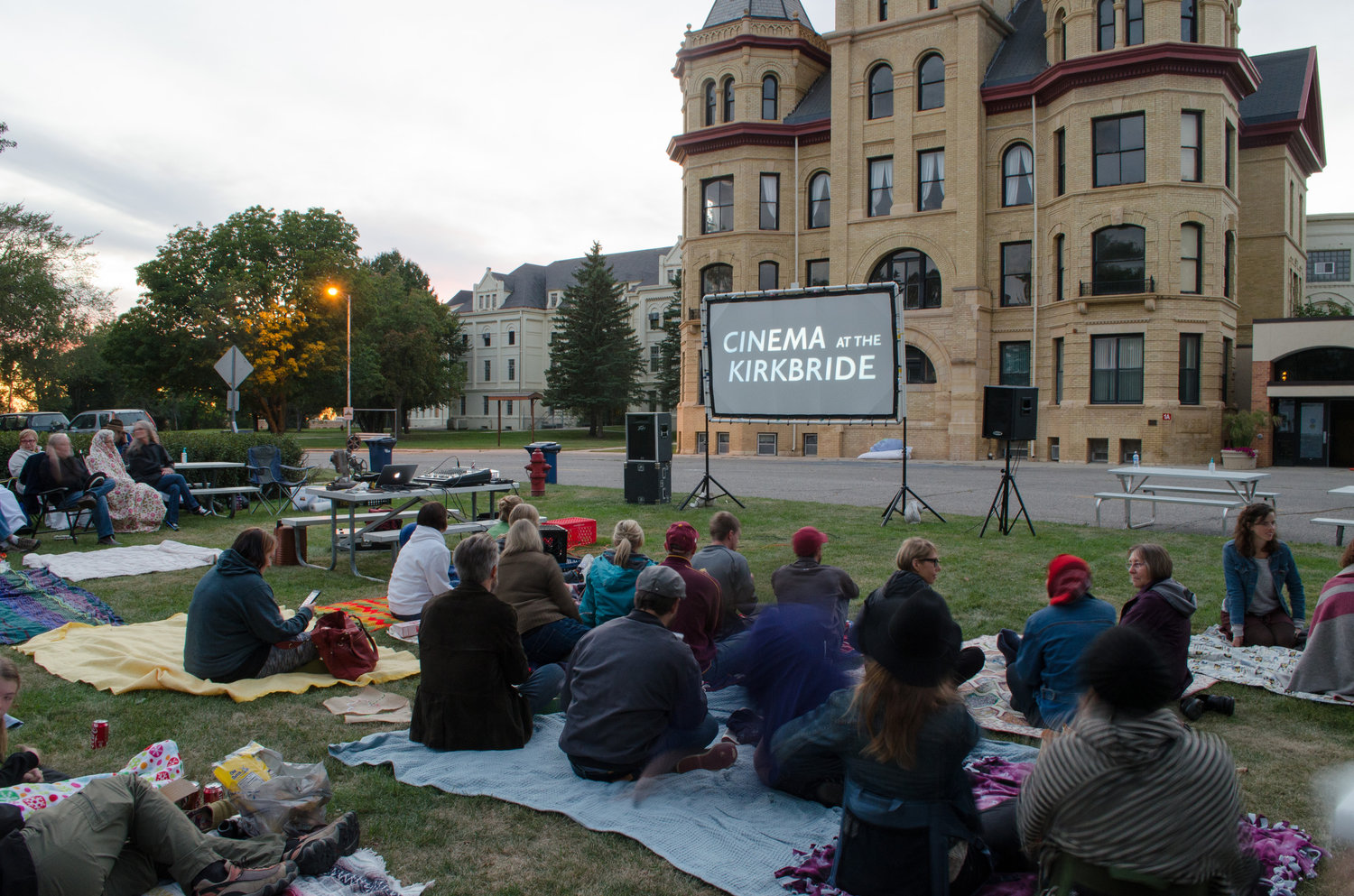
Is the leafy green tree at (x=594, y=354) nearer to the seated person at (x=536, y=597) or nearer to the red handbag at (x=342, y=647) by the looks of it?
the red handbag at (x=342, y=647)

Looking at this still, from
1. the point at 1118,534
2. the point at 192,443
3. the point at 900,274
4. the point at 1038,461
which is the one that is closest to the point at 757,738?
the point at 1118,534

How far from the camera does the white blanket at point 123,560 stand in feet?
32.0

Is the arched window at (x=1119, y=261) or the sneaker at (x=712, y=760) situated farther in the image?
the arched window at (x=1119, y=261)

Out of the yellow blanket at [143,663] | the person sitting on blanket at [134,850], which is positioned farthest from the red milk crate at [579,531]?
the person sitting on blanket at [134,850]

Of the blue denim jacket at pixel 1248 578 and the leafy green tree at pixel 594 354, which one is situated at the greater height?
the leafy green tree at pixel 594 354

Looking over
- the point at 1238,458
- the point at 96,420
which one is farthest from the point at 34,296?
the point at 1238,458

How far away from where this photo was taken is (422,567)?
7.43m

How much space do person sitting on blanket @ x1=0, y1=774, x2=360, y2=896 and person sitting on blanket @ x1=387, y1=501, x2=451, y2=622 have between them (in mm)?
3774

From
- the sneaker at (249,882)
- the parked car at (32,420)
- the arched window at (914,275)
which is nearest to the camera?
the sneaker at (249,882)

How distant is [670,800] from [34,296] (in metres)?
37.5

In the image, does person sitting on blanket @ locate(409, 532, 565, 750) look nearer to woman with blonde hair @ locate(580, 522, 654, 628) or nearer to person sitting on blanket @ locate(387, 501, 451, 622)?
woman with blonde hair @ locate(580, 522, 654, 628)

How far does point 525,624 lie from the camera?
19.0 ft

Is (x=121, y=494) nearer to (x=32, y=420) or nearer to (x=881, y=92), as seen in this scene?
(x=32, y=420)

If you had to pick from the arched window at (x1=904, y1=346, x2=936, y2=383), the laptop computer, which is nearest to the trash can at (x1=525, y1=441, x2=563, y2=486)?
the laptop computer
